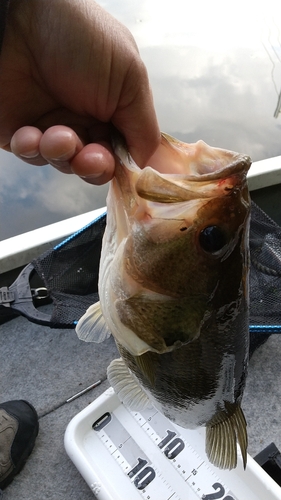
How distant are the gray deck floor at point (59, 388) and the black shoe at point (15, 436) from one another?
59 millimetres

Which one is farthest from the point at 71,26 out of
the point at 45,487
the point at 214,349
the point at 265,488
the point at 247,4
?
the point at 247,4

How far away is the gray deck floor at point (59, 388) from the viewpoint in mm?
1764

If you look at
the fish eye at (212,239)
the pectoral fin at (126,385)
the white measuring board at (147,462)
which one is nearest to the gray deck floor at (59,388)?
the white measuring board at (147,462)

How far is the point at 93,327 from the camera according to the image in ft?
3.52

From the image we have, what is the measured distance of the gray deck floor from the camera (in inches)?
69.4

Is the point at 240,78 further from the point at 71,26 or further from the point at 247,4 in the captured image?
the point at 71,26

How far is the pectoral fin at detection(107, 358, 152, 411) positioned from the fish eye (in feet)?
1.97

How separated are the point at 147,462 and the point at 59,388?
623 mm

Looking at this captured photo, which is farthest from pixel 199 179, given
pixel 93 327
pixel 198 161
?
pixel 93 327

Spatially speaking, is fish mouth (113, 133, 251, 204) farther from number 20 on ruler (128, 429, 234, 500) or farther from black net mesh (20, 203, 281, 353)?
number 20 on ruler (128, 429, 234, 500)

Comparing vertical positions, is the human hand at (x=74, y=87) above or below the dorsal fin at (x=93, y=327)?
above

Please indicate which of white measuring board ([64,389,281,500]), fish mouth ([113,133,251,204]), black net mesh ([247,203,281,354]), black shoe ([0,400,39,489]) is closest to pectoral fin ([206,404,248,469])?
white measuring board ([64,389,281,500])

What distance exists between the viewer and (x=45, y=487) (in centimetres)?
175

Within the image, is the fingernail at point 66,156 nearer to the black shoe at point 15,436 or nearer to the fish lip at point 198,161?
the fish lip at point 198,161
